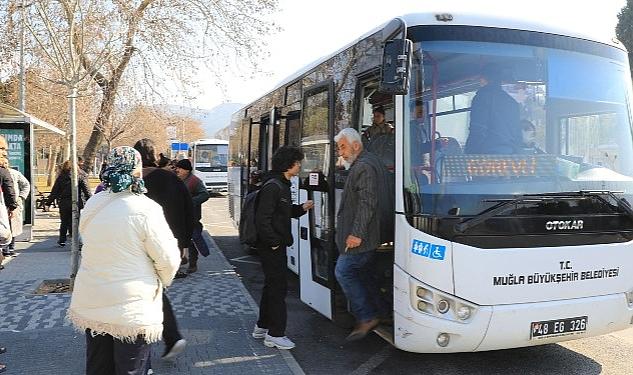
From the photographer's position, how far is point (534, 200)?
4367 mm

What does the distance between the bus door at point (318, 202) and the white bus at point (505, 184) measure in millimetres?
938

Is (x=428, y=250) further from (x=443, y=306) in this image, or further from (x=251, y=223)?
(x=251, y=223)

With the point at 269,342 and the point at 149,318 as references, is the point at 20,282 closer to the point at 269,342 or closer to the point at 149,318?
A: the point at 269,342

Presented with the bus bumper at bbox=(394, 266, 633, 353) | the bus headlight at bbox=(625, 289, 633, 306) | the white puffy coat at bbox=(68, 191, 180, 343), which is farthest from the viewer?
the bus headlight at bbox=(625, 289, 633, 306)

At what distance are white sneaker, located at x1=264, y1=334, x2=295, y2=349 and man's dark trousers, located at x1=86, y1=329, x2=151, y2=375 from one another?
223 centimetres

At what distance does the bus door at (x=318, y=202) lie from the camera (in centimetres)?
583

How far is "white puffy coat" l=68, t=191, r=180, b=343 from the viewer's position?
314 centimetres

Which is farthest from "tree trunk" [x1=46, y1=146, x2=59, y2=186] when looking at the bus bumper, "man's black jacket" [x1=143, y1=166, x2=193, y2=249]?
the bus bumper

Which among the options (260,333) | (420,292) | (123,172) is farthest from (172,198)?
(420,292)

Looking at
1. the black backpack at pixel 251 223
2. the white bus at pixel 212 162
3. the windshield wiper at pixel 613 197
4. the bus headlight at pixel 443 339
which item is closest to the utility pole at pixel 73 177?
the black backpack at pixel 251 223

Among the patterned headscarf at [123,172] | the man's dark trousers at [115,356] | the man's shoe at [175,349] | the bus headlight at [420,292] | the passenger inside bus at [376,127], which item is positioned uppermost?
the passenger inside bus at [376,127]

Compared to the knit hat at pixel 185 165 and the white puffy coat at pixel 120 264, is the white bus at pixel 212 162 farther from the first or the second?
the white puffy coat at pixel 120 264

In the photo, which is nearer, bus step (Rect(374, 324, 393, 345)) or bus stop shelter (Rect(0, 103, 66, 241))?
bus step (Rect(374, 324, 393, 345))

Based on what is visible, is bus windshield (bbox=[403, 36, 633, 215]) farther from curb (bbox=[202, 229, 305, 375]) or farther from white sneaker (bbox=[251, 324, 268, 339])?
white sneaker (bbox=[251, 324, 268, 339])
